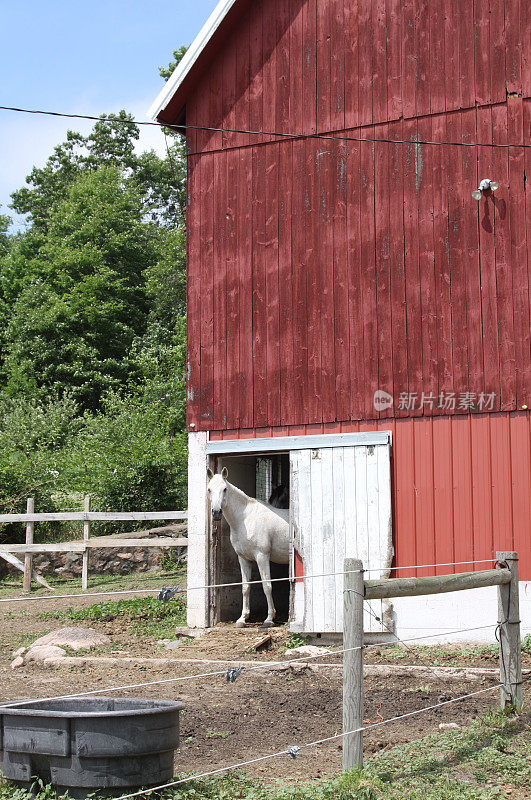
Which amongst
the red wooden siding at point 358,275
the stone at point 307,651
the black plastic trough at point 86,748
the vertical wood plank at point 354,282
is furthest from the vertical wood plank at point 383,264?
the black plastic trough at point 86,748

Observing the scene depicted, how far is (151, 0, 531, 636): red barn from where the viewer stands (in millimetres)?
10445

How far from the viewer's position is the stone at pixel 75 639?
10.8 metres

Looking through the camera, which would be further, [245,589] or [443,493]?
[245,589]

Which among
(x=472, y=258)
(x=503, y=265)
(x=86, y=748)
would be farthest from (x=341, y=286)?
(x=86, y=748)

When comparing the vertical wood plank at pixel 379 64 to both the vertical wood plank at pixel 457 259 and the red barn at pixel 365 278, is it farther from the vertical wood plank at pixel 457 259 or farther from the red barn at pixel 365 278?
the vertical wood plank at pixel 457 259

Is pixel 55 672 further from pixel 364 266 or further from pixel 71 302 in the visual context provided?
pixel 71 302

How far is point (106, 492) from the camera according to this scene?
19656 millimetres

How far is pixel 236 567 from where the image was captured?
1316 cm

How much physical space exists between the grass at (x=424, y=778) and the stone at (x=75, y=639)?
17.5 feet

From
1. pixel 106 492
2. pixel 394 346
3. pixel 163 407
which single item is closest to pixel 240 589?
pixel 394 346

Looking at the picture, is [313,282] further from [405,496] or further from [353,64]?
[405,496]

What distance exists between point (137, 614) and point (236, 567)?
160 centimetres

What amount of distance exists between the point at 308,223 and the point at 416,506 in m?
3.89

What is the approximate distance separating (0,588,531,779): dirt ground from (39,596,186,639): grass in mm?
842
